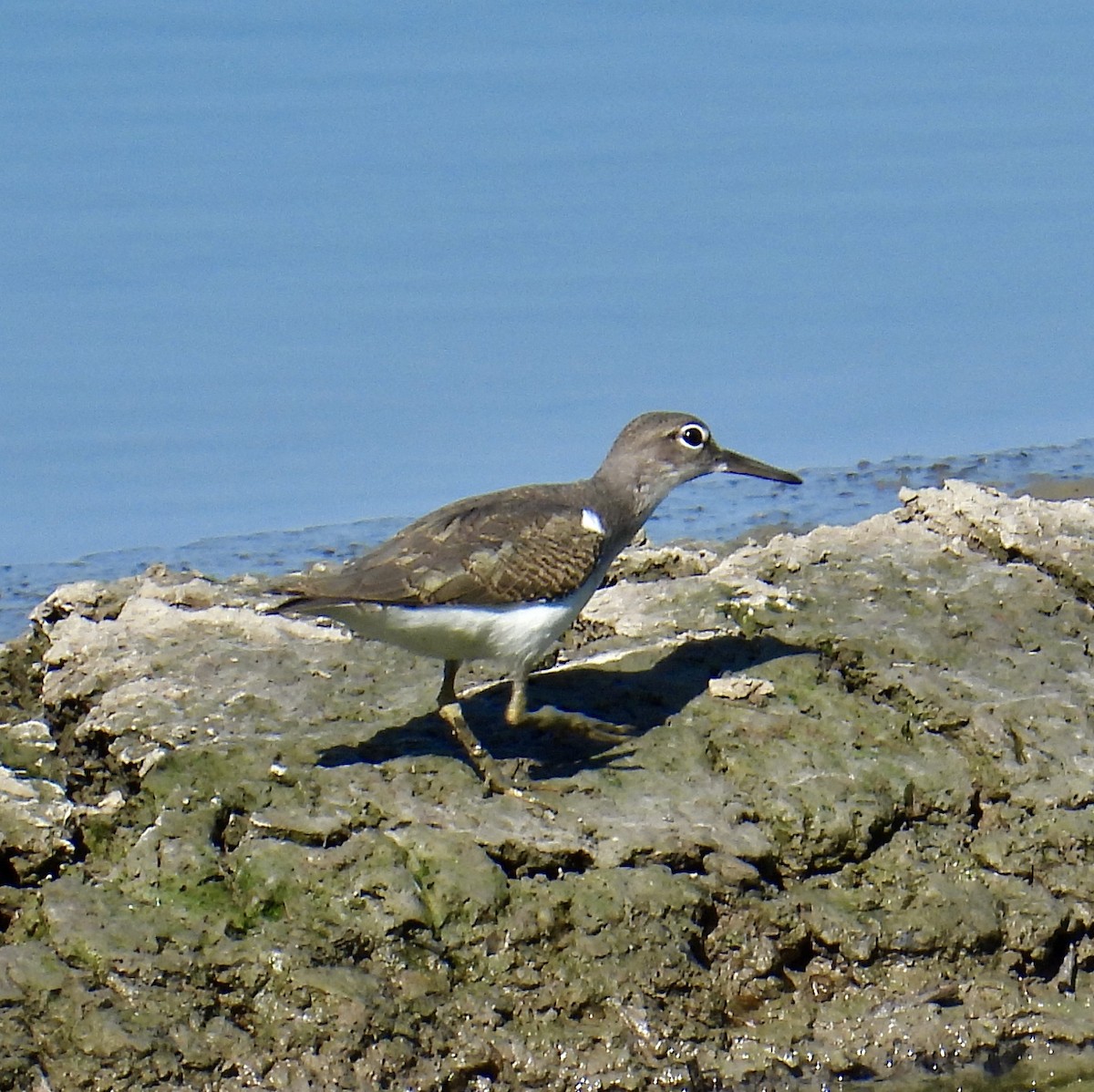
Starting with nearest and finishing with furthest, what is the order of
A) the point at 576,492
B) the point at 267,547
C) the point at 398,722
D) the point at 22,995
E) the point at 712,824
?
the point at 22,995 → the point at 712,824 → the point at 398,722 → the point at 576,492 → the point at 267,547

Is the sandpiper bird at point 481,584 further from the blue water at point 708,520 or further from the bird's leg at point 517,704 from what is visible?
the blue water at point 708,520

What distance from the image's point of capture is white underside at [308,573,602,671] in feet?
21.4

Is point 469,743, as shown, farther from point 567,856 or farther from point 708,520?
point 708,520

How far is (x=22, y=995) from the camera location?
5.33m

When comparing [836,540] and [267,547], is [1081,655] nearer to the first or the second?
[836,540]

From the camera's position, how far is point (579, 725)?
6.75 meters

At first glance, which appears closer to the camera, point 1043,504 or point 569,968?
point 569,968

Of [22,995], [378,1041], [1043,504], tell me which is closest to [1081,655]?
[1043,504]

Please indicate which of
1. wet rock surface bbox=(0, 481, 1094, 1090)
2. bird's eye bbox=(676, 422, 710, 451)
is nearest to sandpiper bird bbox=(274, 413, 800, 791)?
wet rock surface bbox=(0, 481, 1094, 1090)

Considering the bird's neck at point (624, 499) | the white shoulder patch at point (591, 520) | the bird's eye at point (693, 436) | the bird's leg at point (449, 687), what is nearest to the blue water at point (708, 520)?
the bird's eye at point (693, 436)

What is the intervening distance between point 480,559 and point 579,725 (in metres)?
0.69

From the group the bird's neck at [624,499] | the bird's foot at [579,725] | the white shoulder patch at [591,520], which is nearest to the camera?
the bird's foot at [579,725]

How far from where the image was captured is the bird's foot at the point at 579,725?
261 inches

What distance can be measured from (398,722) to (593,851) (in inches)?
42.5
